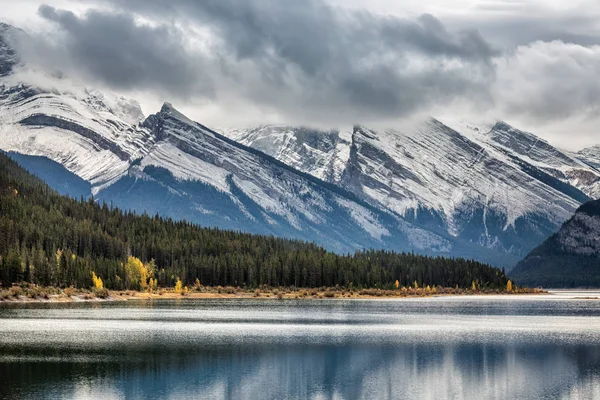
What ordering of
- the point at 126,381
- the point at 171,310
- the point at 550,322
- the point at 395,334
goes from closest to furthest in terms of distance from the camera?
the point at 126,381 → the point at 395,334 → the point at 550,322 → the point at 171,310

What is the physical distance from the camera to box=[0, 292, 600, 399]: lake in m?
85.8

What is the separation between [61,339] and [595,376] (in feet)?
189

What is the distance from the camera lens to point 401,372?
318 ft

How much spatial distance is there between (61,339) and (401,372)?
40.9 m

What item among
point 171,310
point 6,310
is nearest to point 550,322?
point 171,310

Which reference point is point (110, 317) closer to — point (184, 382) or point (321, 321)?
point (321, 321)

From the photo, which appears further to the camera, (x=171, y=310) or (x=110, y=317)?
(x=171, y=310)

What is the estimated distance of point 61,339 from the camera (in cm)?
11619

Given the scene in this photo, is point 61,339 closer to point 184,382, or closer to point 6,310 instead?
point 184,382

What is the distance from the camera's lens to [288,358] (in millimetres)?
106000

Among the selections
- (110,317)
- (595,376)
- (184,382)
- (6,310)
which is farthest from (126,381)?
(6,310)

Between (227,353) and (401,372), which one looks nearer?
(401,372)

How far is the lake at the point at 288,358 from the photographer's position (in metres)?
85.8

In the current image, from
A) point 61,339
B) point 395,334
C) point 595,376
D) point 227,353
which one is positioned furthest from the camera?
point 395,334
